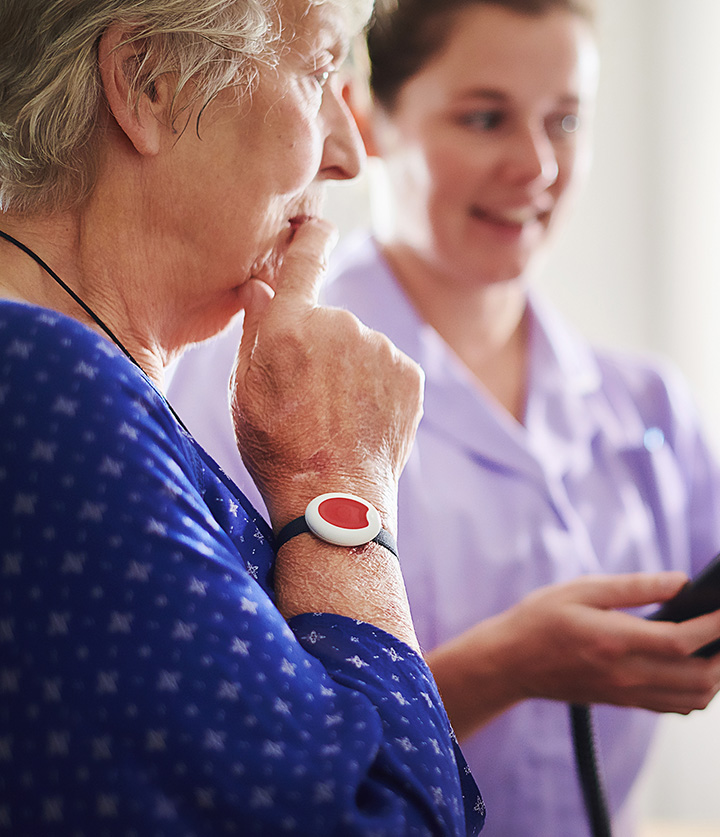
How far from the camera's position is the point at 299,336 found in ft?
2.33

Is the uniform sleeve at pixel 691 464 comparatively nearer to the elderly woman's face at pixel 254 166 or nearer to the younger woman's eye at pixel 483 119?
the younger woman's eye at pixel 483 119

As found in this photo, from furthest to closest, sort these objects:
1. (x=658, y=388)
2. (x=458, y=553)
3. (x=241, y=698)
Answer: (x=658, y=388) < (x=458, y=553) < (x=241, y=698)

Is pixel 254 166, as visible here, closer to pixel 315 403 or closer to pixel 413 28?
pixel 315 403

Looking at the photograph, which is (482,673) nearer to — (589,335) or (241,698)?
(241,698)

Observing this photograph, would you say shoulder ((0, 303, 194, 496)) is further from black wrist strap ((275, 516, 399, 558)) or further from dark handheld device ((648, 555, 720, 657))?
dark handheld device ((648, 555, 720, 657))

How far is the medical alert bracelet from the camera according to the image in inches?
24.5

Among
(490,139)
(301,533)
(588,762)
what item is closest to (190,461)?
(301,533)

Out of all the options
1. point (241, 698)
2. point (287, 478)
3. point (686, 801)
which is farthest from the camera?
point (686, 801)

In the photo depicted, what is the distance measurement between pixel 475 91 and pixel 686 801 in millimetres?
1963

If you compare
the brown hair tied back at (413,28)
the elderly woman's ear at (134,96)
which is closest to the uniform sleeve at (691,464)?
the brown hair tied back at (413,28)

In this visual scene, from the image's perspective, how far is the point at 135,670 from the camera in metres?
0.48

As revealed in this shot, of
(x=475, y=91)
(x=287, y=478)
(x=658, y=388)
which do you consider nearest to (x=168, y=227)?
(x=287, y=478)

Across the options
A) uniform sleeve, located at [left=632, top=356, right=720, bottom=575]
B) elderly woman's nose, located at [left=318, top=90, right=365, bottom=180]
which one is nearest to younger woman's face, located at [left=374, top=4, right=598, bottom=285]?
uniform sleeve, located at [left=632, top=356, right=720, bottom=575]

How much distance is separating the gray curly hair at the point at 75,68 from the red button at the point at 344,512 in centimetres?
32
